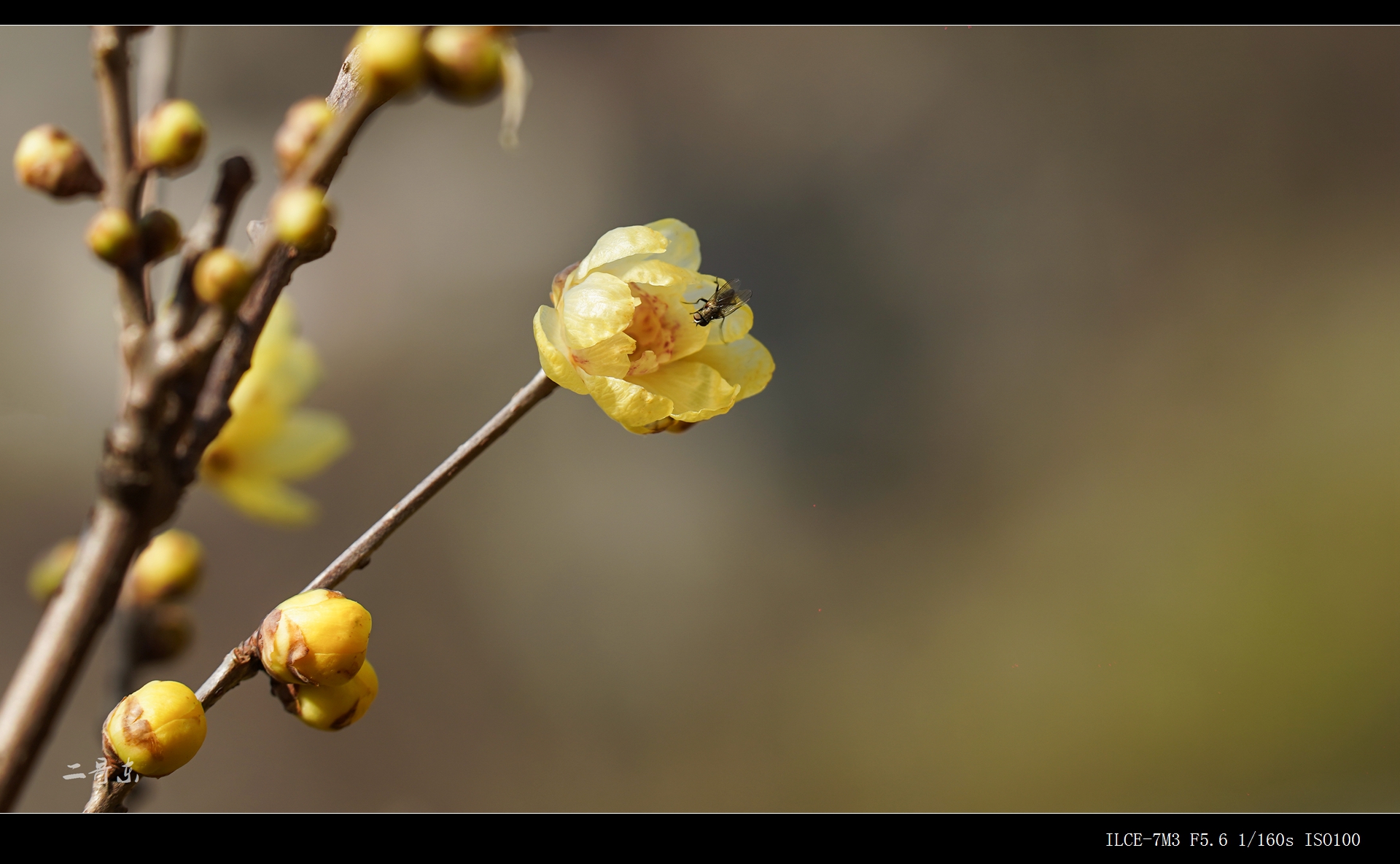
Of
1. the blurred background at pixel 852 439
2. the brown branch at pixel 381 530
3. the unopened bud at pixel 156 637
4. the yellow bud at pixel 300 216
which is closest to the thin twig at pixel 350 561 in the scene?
the brown branch at pixel 381 530

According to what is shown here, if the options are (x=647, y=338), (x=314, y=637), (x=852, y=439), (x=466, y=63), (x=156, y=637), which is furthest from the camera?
(x=852, y=439)

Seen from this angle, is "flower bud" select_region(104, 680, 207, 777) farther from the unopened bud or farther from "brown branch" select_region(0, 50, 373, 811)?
the unopened bud

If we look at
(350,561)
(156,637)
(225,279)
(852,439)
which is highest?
(225,279)

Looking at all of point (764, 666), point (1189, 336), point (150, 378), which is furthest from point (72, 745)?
point (1189, 336)

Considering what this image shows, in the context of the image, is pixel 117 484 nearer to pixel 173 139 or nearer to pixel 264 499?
pixel 173 139

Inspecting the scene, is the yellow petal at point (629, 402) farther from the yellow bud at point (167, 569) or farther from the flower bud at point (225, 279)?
the yellow bud at point (167, 569)

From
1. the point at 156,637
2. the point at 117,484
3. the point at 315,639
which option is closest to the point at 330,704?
the point at 315,639

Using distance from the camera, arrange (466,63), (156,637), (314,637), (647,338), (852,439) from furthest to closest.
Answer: (852,439)
(156,637)
(647,338)
(314,637)
(466,63)
